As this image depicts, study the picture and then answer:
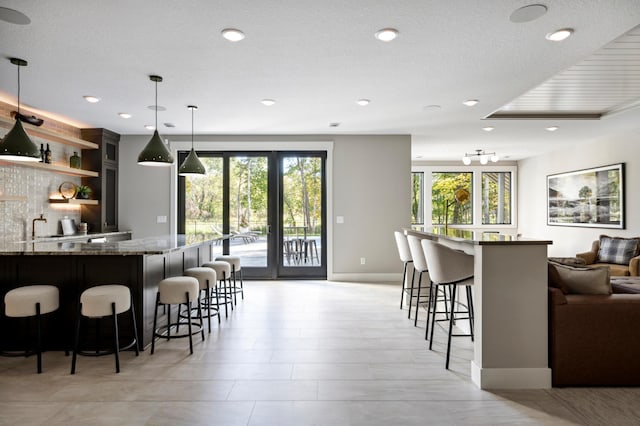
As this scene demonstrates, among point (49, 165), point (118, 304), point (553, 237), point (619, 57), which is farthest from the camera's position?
point (553, 237)

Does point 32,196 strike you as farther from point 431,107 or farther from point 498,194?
point 498,194

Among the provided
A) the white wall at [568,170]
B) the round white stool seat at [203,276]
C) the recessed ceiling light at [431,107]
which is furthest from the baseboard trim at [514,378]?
the white wall at [568,170]

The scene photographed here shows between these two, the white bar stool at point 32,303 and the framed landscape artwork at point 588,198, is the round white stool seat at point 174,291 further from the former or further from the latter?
the framed landscape artwork at point 588,198

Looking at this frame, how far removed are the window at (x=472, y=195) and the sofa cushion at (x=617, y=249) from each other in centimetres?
383

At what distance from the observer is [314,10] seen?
2.71m

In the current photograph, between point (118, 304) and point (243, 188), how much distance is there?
4188 mm

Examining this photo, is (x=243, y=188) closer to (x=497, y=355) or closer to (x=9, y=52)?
(x=9, y=52)

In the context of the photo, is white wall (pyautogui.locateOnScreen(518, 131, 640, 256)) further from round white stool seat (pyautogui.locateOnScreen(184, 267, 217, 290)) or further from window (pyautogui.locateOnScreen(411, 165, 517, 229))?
round white stool seat (pyautogui.locateOnScreen(184, 267, 217, 290))

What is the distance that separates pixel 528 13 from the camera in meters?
2.71

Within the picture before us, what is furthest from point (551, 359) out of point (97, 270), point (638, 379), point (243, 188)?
point (243, 188)

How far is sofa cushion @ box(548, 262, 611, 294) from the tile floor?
667mm

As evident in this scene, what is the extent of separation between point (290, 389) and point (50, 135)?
16.7 feet

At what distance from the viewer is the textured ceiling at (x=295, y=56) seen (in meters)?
2.72

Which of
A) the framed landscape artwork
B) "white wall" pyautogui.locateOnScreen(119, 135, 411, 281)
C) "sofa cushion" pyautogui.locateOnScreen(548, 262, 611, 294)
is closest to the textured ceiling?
"white wall" pyautogui.locateOnScreen(119, 135, 411, 281)
